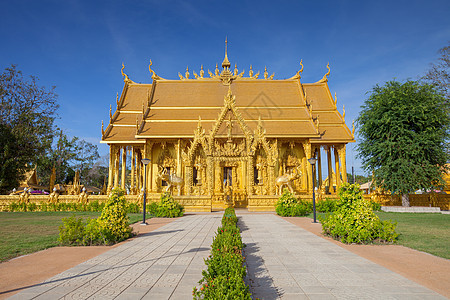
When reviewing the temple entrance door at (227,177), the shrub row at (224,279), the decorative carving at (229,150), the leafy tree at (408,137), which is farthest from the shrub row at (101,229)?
the leafy tree at (408,137)

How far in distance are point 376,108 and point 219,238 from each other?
20.3 metres

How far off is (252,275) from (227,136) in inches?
707

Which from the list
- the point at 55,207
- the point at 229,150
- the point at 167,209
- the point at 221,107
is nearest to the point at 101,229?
the point at 167,209

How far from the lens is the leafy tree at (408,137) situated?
→ 1938 centimetres

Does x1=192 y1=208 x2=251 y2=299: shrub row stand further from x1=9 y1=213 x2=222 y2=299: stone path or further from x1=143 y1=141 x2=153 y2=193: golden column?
x1=143 y1=141 x2=153 y2=193: golden column

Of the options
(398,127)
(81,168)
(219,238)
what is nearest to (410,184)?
(398,127)

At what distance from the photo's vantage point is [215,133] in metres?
22.2

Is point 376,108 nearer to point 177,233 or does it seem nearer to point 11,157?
point 177,233

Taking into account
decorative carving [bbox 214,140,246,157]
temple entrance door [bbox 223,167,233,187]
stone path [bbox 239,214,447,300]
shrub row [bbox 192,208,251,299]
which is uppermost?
decorative carving [bbox 214,140,246,157]

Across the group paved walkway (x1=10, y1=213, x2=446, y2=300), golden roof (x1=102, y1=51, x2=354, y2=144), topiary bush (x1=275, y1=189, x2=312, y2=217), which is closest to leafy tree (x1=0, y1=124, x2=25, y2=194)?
golden roof (x1=102, y1=51, x2=354, y2=144)

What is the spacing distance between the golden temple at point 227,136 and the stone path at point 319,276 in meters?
12.8

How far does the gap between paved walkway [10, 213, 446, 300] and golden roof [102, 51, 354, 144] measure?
54.2 ft

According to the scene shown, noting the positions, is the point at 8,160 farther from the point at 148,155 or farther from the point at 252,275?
the point at 252,275

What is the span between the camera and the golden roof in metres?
24.1
